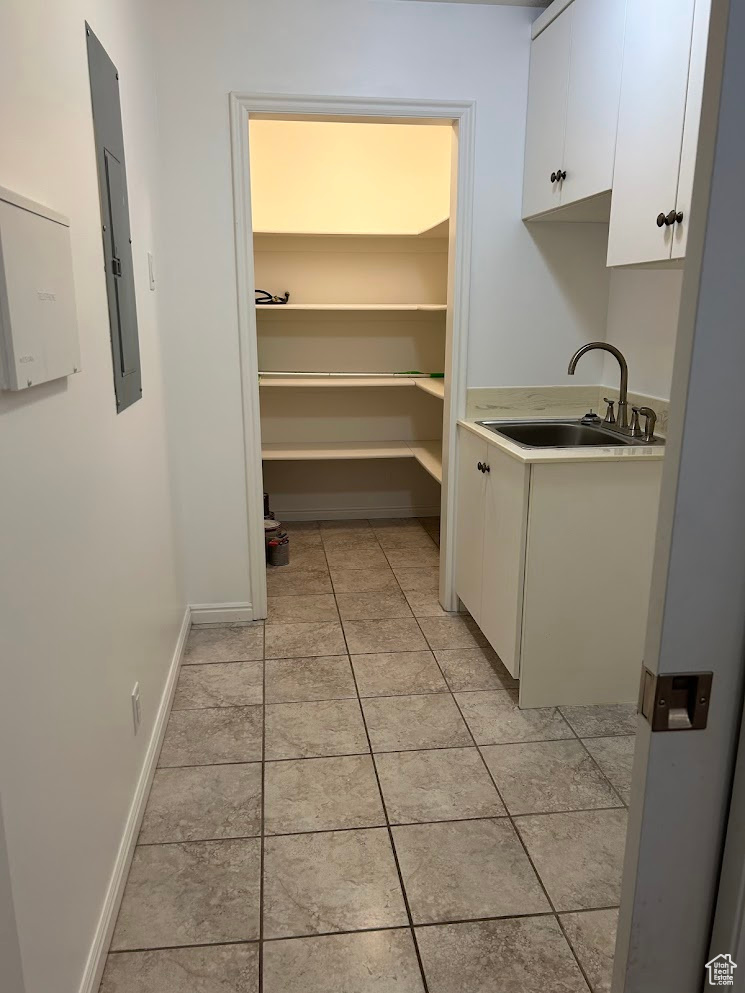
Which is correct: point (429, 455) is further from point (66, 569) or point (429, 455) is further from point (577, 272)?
point (66, 569)

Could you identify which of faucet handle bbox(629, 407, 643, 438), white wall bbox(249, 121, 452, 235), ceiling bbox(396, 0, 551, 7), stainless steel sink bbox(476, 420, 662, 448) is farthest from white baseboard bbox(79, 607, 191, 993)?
white wall bbox(249, 121, 452, 235)

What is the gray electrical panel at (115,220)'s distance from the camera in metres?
1.86

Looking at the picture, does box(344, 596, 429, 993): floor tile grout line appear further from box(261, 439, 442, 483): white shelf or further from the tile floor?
box(261, 439, 442, 483): white shelf

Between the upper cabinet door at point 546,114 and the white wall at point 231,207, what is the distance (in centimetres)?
7

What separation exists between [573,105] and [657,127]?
614 mm

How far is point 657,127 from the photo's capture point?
6.97 ft

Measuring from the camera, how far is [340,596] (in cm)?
370

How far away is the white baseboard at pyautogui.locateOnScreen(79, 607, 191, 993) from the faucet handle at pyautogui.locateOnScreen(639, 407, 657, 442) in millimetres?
1999

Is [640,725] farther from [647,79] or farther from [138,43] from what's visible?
[138,43]

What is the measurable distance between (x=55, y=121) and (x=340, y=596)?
2.61 metres

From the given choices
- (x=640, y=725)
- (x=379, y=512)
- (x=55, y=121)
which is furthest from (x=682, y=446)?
(x=379, y=512)

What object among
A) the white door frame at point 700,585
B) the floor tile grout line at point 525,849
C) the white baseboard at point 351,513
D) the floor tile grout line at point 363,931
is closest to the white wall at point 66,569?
the floor tile grout line at point 363,931

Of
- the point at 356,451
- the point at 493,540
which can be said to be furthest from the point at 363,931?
the point at 356,451

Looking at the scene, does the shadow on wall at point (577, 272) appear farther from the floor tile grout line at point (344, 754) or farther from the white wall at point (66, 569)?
the white wall at point (66, 569)
